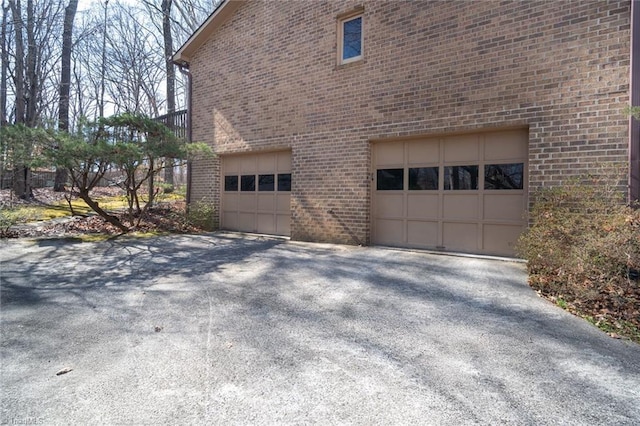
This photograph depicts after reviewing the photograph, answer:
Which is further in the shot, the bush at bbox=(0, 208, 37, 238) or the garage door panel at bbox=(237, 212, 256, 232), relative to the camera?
the garage door panel at bbox=(237, 212, 256, 232)

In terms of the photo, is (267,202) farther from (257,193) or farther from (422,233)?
(422,233)

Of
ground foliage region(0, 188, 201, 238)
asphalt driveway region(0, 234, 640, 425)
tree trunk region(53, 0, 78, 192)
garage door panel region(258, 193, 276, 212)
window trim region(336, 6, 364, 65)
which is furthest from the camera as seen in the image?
tree trunk region(53, 0, 78, 192)

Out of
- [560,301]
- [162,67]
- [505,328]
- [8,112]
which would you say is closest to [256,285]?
[505,328]

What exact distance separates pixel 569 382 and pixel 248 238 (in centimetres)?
803

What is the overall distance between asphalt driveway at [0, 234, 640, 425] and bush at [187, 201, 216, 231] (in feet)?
17.3

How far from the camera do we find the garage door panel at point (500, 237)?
6.51 meters

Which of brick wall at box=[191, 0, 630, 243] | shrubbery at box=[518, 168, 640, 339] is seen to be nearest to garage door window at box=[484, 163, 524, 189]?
brick wall at box=[191, 0, 630, 243]

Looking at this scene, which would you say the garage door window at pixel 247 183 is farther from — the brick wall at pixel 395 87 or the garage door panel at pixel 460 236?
the garage door panel at pixel 460 236

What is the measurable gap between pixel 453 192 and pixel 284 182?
4474 millimetres

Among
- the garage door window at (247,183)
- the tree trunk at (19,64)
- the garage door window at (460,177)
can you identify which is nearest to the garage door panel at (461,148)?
the garage door window at (460,177)

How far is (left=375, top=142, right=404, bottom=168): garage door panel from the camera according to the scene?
7781 millimetres

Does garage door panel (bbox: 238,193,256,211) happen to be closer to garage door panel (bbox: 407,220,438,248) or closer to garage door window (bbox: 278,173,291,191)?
garage door window (bbox: 278,173,291,191)

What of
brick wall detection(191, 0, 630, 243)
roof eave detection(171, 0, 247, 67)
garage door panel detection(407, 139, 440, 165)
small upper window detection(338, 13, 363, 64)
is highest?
roof eave detection(171, 0, 247, 67)

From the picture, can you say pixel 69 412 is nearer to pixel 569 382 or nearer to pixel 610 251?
pixel 569 382
